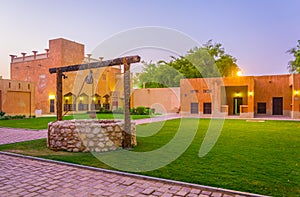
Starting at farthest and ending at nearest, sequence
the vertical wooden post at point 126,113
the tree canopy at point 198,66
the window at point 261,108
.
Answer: the tree canopy at point 198,66, the window at point 261,108, the vertical wooden post at point 126,113

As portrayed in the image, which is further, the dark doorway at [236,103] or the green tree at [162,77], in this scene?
the green tree at [162,77]

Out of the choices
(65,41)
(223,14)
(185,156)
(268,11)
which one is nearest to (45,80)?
(65,41)

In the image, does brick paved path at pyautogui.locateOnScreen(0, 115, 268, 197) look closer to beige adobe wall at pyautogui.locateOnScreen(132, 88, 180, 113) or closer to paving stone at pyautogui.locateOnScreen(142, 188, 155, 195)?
paving stone at pyautogui.locateOnScreen(142, 188, 155, 195)

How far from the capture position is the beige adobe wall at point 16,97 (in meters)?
Answer: 19.2

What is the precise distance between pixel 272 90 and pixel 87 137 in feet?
62.5

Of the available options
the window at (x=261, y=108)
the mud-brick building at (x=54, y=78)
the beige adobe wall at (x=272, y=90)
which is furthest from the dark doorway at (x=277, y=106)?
the mud-brick building at (x=54, y=78)

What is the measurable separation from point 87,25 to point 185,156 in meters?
13.1

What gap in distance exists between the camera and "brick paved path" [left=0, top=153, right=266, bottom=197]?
11.3ft

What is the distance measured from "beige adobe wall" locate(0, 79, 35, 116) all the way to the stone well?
15.6m

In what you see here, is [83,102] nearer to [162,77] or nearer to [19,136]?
[162,77]

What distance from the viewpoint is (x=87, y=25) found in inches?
627

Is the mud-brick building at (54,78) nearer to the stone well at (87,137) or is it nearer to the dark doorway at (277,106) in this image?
the dark doorway at (277,106)

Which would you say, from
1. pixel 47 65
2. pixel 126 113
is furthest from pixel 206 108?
pixel 47 65

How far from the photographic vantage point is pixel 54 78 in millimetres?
26344
